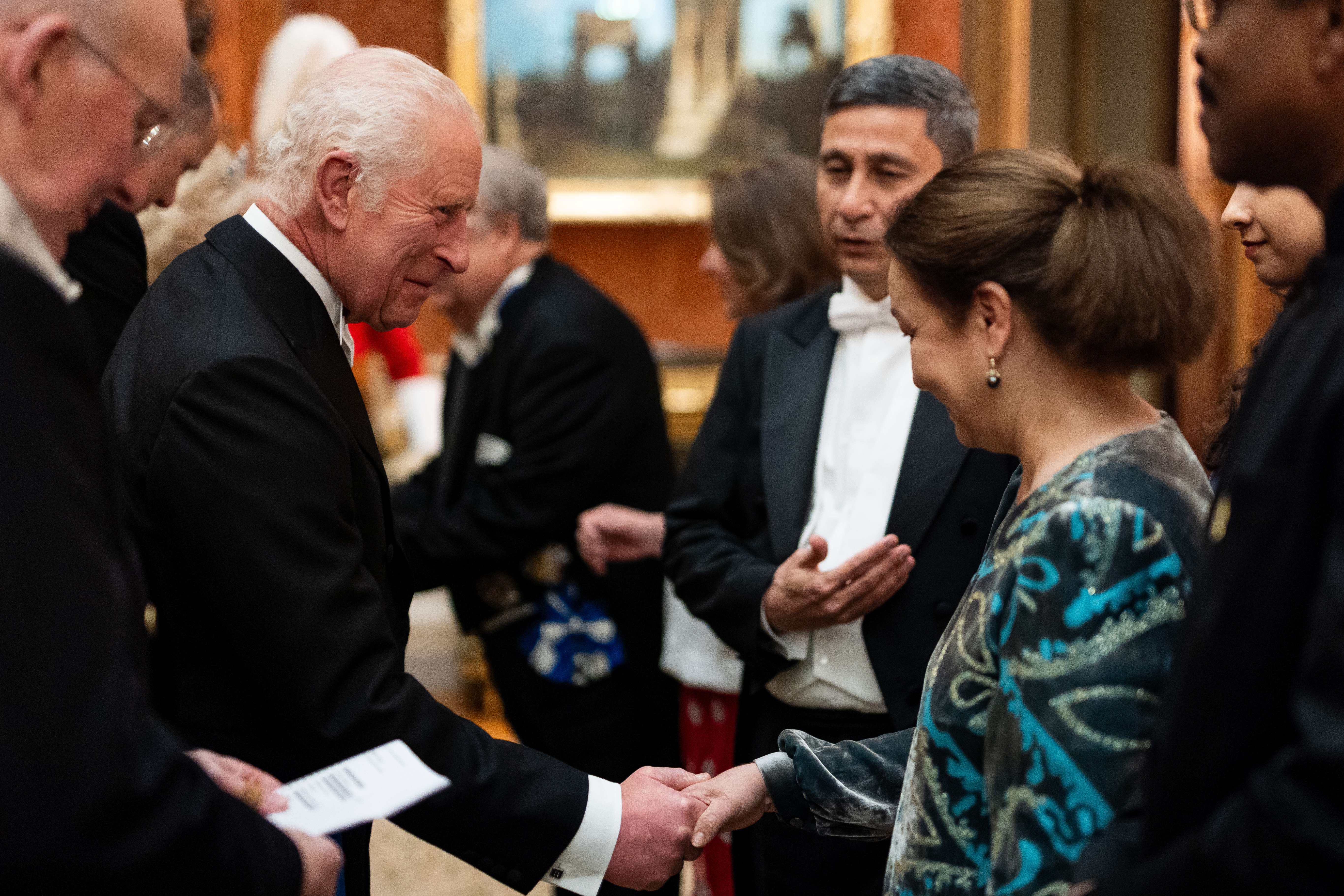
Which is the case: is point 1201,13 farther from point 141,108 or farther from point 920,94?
point 920,94

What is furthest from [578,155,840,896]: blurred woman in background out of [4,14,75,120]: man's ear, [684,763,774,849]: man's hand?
[4,14,75,120]: man's ear

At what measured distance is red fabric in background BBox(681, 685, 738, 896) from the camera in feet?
9.71

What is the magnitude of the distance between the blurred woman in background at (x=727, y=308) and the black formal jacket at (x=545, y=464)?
90 millimetres

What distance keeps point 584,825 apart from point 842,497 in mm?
891

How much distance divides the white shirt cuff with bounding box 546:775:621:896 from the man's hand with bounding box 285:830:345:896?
0.50m

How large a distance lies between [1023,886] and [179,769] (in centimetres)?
86

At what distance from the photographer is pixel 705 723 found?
3.01 meters

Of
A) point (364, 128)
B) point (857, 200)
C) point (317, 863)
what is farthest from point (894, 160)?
point (317, 863)

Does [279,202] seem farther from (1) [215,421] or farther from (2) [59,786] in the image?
(2) [59,786]

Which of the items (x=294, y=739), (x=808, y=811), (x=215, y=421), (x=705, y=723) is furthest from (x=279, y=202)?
(x=705, y=723)

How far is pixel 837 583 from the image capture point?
2.23 metres

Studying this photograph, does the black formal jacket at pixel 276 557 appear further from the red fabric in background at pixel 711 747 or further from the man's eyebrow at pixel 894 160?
the man's eyebrow at pixel 894 160

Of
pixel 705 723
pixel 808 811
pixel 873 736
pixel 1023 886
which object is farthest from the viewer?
pixel 705 723

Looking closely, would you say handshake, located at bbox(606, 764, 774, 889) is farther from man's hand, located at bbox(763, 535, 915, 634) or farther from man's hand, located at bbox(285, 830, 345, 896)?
man's hand, located at bbox(285, 830, 345, 896)
